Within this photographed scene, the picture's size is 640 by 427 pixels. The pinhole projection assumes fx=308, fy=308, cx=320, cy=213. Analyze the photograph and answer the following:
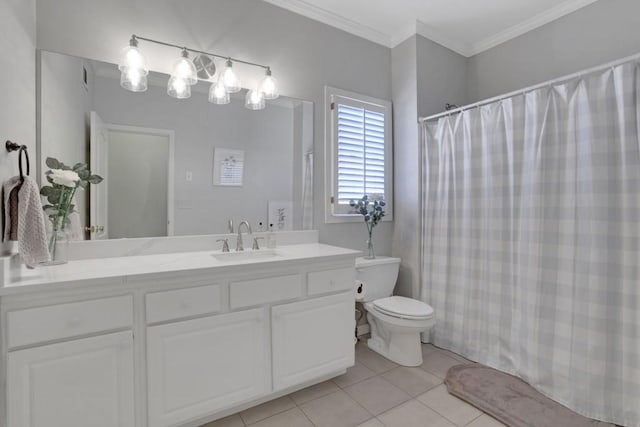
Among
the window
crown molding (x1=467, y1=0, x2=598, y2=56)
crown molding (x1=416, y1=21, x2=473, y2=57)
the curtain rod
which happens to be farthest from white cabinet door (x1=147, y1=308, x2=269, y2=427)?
crown molding (x1=467, y1=0, x2=598, y2=56)

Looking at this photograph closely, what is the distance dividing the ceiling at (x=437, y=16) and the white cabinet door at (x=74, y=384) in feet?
7.84

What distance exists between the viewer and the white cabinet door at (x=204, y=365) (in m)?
1.39

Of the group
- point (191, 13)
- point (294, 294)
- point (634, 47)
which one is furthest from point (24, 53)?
point (634, 47)

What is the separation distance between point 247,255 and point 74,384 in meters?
0.98

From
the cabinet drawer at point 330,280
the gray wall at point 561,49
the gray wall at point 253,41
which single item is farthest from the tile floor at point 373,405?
the gray wall at point 561,49

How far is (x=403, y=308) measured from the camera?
7.19 ft

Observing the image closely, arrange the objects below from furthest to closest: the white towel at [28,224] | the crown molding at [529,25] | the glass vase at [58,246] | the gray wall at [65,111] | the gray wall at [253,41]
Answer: the crown molding at [529,25] → the gray wall at [253,41] → the gray wall at [65,111] → the glass vase at [58,246] → the white towel at [28,224]

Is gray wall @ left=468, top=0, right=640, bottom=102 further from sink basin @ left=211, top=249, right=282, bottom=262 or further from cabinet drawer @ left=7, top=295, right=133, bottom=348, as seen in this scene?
cabinet drawer @ left=7, top=295, right=133, bottom=348

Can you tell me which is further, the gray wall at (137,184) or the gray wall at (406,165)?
the gray wall at (406,165)

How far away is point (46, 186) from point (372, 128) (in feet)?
7.46

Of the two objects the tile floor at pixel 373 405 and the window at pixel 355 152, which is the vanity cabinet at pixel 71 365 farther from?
the window at pixel 355 152

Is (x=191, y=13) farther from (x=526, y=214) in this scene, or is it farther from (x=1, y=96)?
(x=526, y=214)

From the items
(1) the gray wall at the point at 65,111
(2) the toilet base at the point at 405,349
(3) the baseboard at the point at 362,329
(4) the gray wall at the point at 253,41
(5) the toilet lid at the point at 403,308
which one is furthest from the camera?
(3) the baseboard at the point at 362,329

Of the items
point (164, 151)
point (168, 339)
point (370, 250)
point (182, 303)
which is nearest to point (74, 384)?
point (168, 339)
